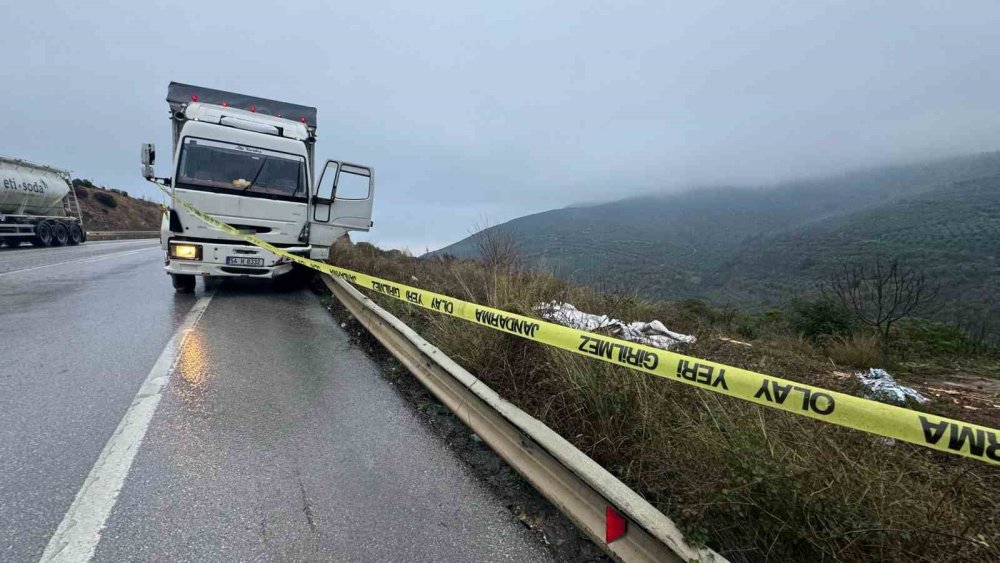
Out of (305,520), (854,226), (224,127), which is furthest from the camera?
(854,226)

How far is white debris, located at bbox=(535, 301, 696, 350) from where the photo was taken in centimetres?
427

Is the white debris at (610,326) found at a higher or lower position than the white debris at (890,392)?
higher

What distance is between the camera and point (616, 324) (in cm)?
475

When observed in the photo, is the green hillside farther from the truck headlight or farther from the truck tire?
the truck headlight

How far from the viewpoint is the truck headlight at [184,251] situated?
746 cm

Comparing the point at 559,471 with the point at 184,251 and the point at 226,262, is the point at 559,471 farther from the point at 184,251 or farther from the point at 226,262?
the point at 184,251

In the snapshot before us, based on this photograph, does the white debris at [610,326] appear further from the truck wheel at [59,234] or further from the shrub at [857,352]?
the truck wheel at [59,234]

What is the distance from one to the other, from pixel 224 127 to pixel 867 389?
31.6 feet

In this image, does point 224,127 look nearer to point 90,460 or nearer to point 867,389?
point 90,460

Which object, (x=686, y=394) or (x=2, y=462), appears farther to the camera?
(x=686, y=394)

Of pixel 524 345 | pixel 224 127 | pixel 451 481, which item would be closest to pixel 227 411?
pixel 451 481

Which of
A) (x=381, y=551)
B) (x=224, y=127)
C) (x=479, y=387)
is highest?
(x=224, y=127)

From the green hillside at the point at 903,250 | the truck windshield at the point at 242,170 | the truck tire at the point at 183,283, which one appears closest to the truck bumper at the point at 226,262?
the truck tire at the point at 183,283

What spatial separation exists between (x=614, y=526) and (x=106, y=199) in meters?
53.7
